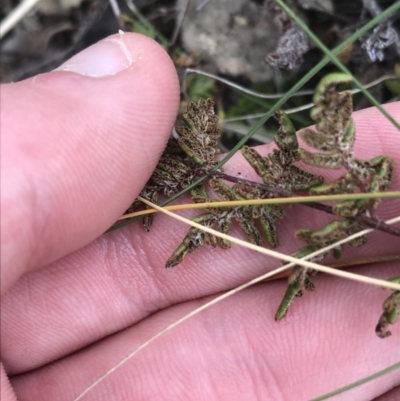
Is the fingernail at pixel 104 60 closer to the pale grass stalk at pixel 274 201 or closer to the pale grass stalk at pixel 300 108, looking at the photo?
the pale grass stalk at pixel 274 201

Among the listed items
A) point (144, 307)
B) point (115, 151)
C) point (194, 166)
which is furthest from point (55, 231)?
point (144, 307)

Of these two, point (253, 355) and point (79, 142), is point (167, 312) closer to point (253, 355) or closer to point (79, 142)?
point (253, 355)

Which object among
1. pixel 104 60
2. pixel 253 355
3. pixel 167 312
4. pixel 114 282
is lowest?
pixel 253 355

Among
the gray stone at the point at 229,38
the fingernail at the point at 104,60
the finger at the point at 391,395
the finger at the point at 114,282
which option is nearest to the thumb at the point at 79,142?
the fingernail at the point at 104,60

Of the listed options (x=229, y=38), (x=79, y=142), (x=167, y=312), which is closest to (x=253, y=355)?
(x=167, y=312)

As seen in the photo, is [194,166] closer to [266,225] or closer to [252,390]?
[266,225]

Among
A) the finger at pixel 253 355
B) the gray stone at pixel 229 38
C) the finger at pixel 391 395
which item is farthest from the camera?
the gray stone at pixel 229 38
